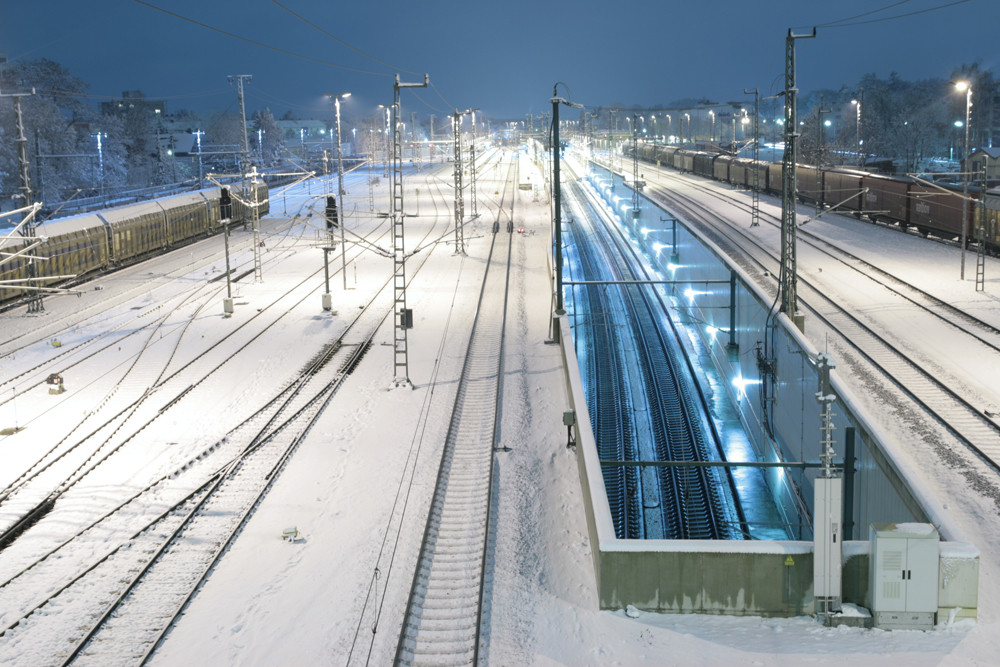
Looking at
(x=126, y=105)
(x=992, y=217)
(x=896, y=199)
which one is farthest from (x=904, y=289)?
(x=126, y=105)

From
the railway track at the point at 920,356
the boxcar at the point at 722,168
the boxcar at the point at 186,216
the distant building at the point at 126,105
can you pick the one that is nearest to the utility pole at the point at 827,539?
the railway track at the point at 920,356

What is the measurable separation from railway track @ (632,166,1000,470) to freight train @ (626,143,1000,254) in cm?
421

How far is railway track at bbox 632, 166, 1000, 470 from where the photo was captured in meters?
18.8

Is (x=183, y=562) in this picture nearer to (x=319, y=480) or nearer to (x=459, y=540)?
(x=319, y=480)

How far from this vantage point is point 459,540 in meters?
14.7

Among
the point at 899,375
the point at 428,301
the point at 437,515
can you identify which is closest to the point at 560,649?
the point at 437,515

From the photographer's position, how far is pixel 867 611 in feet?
37.8

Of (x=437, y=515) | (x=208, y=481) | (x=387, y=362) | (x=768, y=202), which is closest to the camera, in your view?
(x=437, y=515)

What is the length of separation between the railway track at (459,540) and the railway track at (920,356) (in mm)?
8883

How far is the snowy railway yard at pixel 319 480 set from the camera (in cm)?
1151

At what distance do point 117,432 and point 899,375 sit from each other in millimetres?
17072

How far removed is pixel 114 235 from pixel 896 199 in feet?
112

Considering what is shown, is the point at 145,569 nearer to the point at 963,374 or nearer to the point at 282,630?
the point at 282,630

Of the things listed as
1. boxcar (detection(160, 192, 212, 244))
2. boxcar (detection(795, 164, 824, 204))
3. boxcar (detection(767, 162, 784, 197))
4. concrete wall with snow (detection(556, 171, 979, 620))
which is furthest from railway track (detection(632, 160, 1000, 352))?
boxcar (detection(160, 192, 212, 244))
